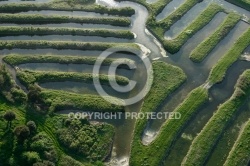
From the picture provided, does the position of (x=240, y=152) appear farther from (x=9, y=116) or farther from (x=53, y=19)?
(x=53, y=19)

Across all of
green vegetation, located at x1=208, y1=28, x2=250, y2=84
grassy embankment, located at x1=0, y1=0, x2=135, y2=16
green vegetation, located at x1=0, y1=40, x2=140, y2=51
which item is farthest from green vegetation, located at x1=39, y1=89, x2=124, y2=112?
Result: grassy embankment, located at x1=0, y1=0, x2=135, y2=16

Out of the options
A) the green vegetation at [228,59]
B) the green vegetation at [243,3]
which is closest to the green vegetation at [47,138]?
the green vegetation at [228,59]

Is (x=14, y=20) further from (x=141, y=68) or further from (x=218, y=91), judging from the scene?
(x=218, y=91)

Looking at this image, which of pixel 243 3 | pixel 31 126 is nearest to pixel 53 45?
pixel 31 126

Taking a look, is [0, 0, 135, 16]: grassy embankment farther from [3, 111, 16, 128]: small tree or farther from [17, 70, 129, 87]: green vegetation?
[3, 111, 16, 128]: small tree

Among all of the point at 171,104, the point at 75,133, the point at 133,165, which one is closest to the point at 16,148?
the point at 75,133

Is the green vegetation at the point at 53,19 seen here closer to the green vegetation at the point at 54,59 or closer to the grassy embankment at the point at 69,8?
the grassy embankment at the point at 69,8
